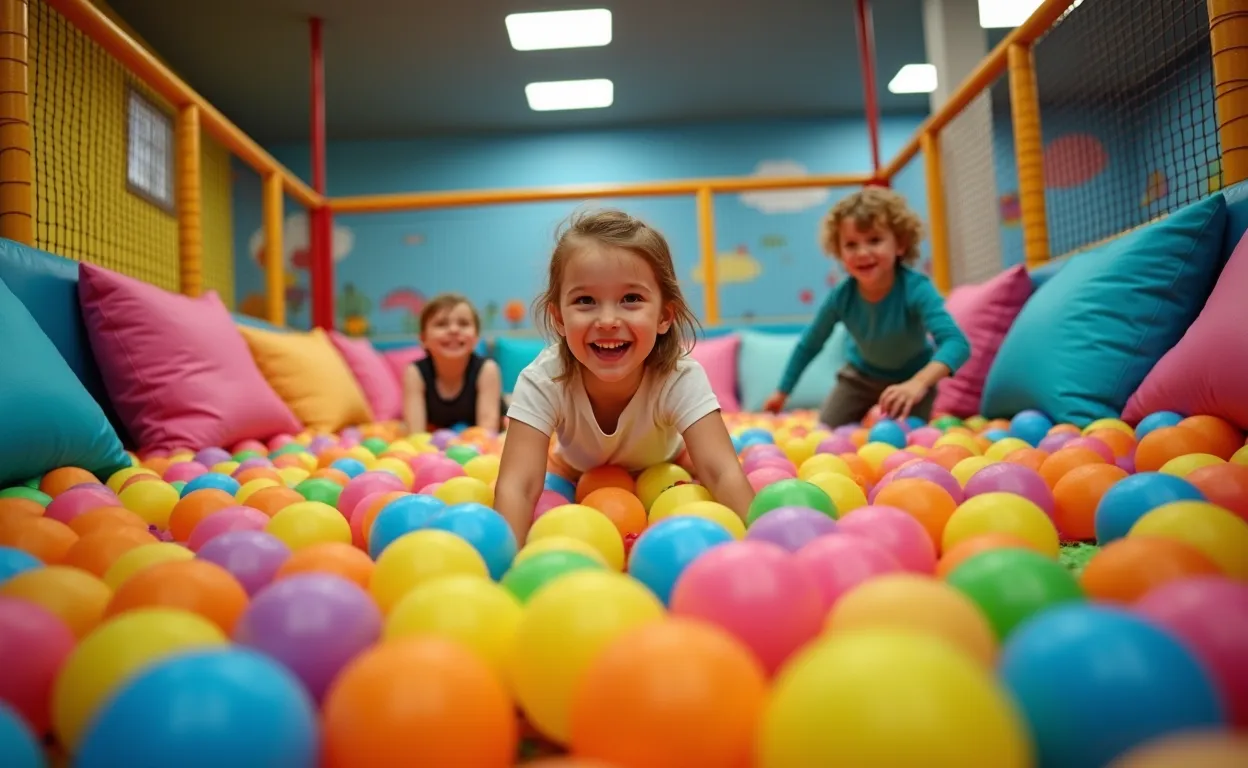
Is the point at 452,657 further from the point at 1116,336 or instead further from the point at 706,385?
the point at 1116,336

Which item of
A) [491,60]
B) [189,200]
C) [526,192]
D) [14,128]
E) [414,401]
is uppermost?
[491,60]

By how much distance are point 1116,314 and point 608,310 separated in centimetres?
136

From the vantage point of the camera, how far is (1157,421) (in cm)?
156

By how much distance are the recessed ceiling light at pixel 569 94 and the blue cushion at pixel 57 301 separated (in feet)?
15.8

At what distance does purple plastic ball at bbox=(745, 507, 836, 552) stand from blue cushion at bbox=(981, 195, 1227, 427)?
1.35 meters

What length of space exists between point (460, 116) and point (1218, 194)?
6.10 m

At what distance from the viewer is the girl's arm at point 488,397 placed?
3.12 meters

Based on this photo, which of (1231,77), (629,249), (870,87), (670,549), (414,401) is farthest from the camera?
(870,87)

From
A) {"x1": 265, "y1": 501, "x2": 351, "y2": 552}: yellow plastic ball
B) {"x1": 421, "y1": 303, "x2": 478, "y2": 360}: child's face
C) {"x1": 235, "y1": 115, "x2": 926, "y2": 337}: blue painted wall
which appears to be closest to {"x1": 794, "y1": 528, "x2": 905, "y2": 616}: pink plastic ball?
{"x1": 265, "y1": 501, "x2": 351, "y2": 552}: yellow plastic ball

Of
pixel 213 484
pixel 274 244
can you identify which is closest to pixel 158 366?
pixel 213 484

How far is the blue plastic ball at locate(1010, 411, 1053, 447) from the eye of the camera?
1.92 meters

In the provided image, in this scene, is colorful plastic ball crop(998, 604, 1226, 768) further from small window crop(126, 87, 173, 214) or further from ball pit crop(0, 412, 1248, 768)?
small window crop(126, 87, 173, 214)

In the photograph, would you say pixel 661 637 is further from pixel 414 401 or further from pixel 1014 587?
pixel 414 401

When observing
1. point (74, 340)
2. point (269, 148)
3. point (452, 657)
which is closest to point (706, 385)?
point (452, 657)
